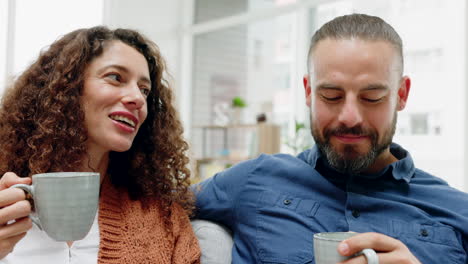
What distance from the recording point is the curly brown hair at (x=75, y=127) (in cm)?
126

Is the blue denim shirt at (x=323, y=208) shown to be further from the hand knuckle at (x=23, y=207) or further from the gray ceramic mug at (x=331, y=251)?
the hand knuckle at (x=23, y=207)

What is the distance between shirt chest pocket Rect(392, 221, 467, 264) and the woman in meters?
0.59

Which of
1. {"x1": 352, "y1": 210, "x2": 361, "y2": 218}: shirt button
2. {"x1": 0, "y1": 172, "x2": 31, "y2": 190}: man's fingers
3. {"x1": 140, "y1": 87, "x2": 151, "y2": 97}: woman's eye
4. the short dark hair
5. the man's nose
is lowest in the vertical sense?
{"x1": 352, "y1": 210, "x2": 361, "y2": 218}: shirt button

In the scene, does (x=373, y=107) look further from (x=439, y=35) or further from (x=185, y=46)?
(x=185, y=46)

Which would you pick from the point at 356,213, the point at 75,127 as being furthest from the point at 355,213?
the point at 75,127

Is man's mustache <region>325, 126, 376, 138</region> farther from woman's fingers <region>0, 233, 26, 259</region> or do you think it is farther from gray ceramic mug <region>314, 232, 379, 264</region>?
woman's fingers <region>0, 233, 26, 259</region>

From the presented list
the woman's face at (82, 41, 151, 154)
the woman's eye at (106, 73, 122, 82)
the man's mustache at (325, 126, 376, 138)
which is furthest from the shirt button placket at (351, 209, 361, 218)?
the woman's eye at (106, 73, 122, 82)

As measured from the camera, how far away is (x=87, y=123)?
50.6 inches

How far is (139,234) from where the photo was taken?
1.28 m

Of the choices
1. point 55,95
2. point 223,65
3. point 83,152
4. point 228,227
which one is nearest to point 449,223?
point 228,227

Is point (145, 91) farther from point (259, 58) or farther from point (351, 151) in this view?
point (259, 58)

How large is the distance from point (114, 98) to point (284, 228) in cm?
61

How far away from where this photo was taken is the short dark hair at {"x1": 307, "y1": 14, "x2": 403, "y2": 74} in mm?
1229

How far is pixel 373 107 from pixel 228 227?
0.59m
